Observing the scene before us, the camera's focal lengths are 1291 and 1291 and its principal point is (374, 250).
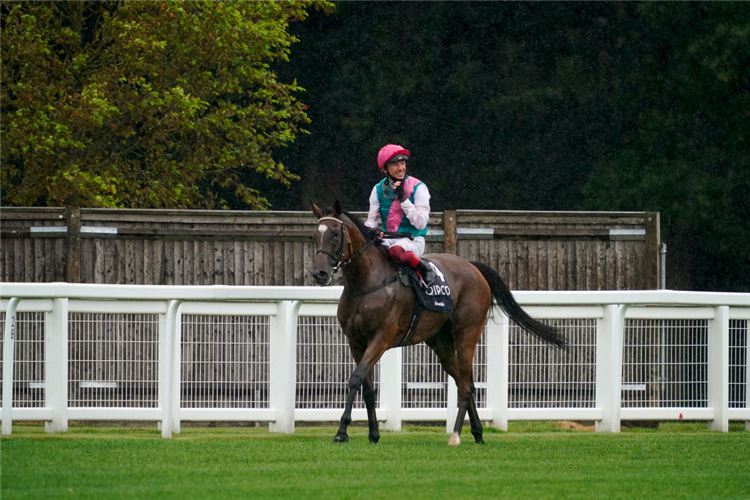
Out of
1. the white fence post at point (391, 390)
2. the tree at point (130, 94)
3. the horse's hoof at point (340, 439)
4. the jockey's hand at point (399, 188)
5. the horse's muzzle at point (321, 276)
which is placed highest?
the tree at point (130, 94)

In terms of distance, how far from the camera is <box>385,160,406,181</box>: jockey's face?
32.1ft

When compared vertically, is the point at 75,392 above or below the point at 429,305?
below

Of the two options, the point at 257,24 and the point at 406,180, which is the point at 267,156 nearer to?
the point at 257,24

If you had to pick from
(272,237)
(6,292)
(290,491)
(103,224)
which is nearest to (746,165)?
(272,237)

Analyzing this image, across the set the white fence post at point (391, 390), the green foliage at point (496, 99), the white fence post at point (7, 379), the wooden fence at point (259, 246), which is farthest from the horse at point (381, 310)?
the green foliage at point (496, 99)

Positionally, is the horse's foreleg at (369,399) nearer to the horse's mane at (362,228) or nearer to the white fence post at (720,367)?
the horse's mane at (362,228)

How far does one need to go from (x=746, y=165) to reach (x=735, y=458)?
14974mm

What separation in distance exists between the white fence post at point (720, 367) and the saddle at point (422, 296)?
9.54 ft

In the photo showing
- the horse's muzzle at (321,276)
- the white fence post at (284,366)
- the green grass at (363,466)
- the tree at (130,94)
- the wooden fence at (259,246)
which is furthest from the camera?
the tree at (130,94)

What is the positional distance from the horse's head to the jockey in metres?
0.52

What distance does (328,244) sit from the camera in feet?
30.1

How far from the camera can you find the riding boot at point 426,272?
974 cm

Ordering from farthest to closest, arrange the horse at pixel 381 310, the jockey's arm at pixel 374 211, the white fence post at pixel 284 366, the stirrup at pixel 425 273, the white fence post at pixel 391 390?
the white fence post at pixel 391 390 < the white fence post at pixel 284 366 < the jockey's arm at pixel 374 211 < the stirrup at pixel 425 273 < the horse at pixel 381 310

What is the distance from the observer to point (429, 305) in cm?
971
